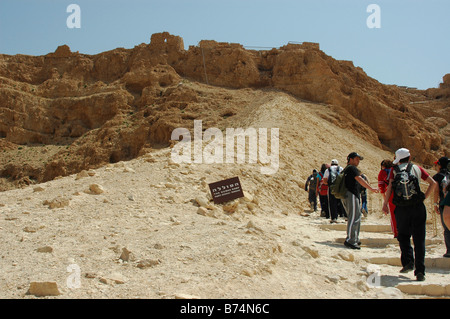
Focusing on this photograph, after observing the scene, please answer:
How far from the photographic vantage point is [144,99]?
29.1 metres

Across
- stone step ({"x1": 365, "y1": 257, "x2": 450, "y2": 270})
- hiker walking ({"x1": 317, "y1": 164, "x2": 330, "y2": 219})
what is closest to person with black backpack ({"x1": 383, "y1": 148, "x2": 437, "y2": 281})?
stone step ({"x1": 365, "y1": 257, "x2": 450, "y2": 270})

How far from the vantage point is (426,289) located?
5.50 meters

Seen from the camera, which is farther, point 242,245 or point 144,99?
point 144,99

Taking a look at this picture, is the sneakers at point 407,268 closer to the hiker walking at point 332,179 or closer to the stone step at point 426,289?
the stone step at point 426,289

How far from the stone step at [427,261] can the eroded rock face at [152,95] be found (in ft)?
62.7

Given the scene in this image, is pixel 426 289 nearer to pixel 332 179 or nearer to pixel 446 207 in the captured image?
pixel 446 207

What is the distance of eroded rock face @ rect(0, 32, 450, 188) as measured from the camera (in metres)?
26.8

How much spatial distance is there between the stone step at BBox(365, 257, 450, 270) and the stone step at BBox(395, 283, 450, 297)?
1.35 meters

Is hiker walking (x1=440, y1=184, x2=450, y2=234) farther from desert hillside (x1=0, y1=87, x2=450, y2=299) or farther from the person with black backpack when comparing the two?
desert hillside (x1=0, y1=87, x2=450, y2=299)
